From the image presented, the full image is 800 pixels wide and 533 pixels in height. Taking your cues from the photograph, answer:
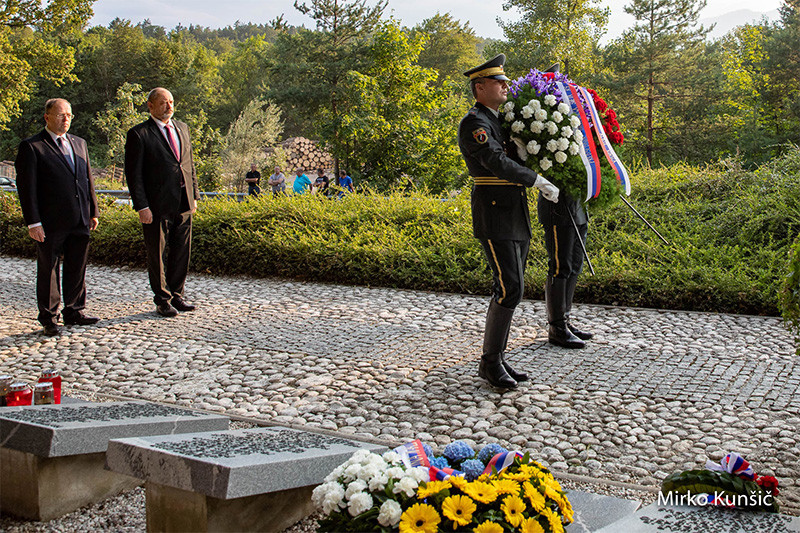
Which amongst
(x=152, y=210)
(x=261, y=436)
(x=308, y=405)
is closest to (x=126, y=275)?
(x=152, y=210)

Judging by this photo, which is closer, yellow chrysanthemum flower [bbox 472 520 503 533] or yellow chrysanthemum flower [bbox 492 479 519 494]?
yellow chrysanthemum flower [bbox 472 520 503 533]

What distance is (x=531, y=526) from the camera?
7.73 ft

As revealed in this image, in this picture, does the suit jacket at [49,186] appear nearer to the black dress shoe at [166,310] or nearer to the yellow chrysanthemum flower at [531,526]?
the black dress shoe at [166,310]

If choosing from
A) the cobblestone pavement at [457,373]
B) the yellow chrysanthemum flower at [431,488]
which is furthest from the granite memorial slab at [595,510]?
the cobblestone pavement at [457,373]

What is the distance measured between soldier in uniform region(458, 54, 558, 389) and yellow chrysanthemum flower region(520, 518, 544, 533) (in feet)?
8.66

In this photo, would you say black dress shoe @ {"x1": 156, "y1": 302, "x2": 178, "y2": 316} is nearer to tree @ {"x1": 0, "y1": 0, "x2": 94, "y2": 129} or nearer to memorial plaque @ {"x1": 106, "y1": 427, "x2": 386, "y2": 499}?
memorial plaque @ {"x1": 106, "y1": 427, "x2": 386, "y2": 499}

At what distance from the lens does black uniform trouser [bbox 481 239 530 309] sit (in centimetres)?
495

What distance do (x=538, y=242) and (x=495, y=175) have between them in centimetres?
496

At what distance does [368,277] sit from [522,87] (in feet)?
15.0

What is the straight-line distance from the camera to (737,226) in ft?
31.3

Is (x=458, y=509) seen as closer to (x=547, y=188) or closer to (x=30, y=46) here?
(x=547, y=188)

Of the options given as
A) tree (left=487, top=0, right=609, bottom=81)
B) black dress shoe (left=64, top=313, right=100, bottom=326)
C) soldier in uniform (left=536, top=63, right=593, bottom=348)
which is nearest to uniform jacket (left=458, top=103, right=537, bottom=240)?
soldier in uniform (left=536, top=63, right=593, bottom=348)

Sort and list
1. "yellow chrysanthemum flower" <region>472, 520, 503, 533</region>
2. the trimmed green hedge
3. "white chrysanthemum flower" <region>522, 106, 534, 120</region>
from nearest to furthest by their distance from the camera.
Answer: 1. "yellow chrysanthemum flower" <region>472, 520, 503, 533</region>
2. "white chrysanthemum flower" <region>522, 106, 534, 120</region>
3. the trimmed green hedge

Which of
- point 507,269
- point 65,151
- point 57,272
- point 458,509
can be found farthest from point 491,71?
point 57,272
